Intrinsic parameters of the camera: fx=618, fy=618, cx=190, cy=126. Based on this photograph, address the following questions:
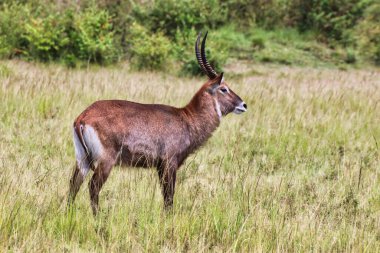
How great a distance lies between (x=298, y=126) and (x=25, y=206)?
4.86m

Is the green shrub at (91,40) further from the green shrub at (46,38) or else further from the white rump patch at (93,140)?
the white rump patch at (93,140)

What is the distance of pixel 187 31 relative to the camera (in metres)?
17.6

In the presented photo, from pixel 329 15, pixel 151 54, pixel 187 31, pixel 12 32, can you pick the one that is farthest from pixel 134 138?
pixel 329 15

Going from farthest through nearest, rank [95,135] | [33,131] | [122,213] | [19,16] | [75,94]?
1. [19,16]
2. [75,94]
3. [33,131]
4. [95,135]
5. [122,213]

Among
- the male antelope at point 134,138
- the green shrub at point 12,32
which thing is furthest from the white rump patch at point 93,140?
the green shrub at point 12,32

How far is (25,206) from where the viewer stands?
395 cm

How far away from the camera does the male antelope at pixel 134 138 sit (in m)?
4.50

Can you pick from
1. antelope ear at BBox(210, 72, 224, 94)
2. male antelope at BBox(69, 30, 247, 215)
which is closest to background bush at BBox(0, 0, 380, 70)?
antelope ear at BBox(210, 72, 224, 94)

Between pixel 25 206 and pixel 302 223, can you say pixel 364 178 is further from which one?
pixel 25 206

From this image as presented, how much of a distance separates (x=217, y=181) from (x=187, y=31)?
12.6 metres

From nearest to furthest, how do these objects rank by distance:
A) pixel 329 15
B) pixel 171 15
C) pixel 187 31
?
pixel 187 31 < pixel 171 15 < pixel 329 15

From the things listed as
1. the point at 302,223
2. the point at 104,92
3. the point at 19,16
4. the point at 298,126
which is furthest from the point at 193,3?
the point at 302,223

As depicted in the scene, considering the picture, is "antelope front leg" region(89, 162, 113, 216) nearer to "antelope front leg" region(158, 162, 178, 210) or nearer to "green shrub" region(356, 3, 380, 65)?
"antelope front leg" region(158, 162, 178, 210)

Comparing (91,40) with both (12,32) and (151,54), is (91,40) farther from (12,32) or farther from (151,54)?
(12,32)
